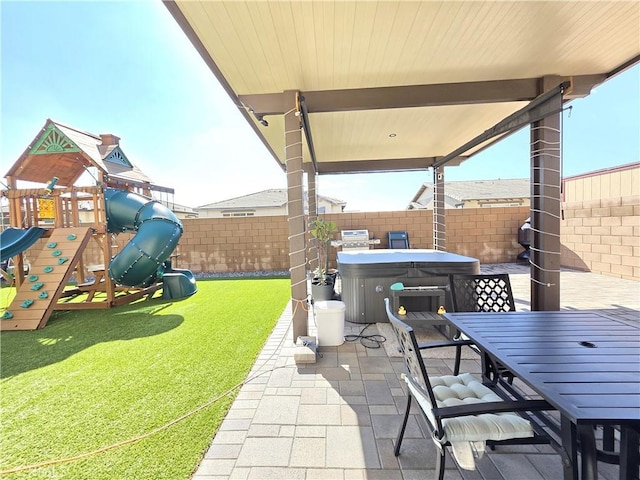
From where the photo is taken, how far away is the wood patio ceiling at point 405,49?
6.49 feet

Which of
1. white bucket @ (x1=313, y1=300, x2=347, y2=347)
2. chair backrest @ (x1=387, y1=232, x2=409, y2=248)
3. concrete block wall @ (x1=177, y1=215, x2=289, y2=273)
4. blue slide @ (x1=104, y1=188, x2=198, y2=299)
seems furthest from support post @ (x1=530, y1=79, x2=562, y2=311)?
concrete block wall @ (x1=177, y1=215, x2=289, y2=273)

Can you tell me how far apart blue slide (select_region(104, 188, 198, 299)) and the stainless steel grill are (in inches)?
165

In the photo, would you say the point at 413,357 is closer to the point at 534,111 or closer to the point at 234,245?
the point at 534,111

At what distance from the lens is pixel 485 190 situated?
53.2ft

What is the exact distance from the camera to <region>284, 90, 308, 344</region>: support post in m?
2.92

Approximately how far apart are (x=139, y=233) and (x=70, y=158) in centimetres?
224

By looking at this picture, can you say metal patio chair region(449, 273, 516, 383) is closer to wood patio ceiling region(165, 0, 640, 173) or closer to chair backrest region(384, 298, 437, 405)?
chair backrest region(384, 298, 437, 405)

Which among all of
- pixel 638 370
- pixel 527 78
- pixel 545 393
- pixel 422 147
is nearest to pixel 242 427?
pixel 545 393

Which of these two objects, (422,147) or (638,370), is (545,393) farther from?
(422,147)

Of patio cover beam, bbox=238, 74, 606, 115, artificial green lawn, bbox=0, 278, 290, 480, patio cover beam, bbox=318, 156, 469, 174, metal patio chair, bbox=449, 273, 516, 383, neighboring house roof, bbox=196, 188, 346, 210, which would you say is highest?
neighboring house roof, bbox=196, 188, 346, 210

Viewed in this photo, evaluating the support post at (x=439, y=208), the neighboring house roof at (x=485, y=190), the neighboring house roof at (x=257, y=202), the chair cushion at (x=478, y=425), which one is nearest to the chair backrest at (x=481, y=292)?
the chair cushion at (x=478, y=425)

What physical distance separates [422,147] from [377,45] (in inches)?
142

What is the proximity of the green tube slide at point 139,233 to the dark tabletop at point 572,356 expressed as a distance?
4977 millimetres

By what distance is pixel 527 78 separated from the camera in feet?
9.73
